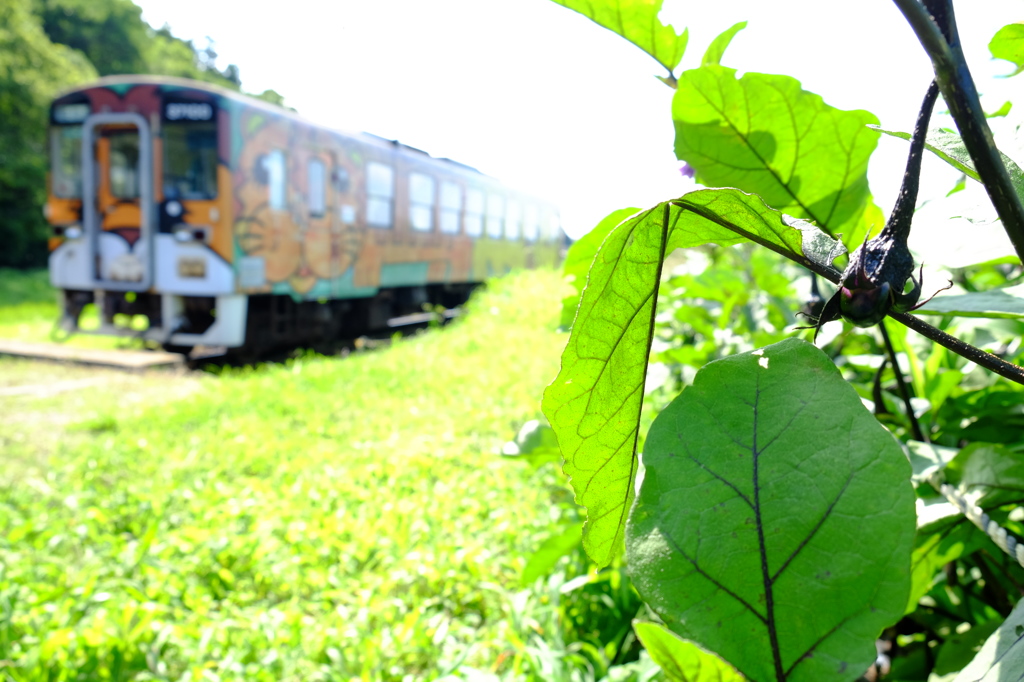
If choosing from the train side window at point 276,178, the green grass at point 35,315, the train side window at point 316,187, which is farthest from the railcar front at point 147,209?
the train side window at point 316,187

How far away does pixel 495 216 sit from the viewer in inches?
479

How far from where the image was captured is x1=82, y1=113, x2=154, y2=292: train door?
6.32 metres

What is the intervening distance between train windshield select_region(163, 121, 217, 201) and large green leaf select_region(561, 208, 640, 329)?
20.9 ft

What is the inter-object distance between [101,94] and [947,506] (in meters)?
7.56

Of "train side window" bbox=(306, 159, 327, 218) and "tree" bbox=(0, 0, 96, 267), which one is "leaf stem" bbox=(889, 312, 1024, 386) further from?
"tree" bbox=(0, 0, 96, 267)

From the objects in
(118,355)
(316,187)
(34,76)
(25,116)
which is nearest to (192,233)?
(118,355)

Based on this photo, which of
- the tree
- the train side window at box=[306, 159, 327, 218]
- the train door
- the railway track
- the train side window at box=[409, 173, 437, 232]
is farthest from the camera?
the tree

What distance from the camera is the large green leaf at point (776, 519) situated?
0.90 ft

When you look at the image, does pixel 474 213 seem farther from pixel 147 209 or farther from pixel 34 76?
pixel 34 76

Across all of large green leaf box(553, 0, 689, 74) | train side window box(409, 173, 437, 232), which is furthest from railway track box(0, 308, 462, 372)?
large green leaf box(553, 0, 689, 74)

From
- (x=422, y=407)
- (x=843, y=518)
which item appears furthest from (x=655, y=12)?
(x=422, y=407)

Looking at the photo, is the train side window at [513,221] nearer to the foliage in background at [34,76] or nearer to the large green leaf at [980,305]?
the foliage in background at [34,76]

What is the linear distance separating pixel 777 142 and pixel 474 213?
1095 cm

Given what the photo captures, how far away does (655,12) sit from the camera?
1.42ft
